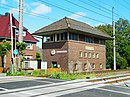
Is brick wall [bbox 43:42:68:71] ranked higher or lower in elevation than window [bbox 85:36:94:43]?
lower

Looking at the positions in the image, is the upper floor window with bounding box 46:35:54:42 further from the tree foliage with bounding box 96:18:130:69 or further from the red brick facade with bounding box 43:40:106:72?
the tree foliage with bounding box 96:18:130:69

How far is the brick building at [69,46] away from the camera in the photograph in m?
38.5

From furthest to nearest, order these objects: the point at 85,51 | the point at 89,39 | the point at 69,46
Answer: the point at 89,39 → the point at 85,51 → the point at 69,46

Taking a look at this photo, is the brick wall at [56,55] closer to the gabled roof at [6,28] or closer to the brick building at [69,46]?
the brick building at [69,46]

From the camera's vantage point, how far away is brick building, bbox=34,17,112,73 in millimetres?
38500

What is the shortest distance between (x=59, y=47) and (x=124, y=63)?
73.2 ft

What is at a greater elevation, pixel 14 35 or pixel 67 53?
pixel 14 35

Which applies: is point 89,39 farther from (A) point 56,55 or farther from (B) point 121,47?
(B) point 121,47

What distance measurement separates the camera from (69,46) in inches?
1512

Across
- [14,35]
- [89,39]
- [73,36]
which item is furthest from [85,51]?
[14,35]

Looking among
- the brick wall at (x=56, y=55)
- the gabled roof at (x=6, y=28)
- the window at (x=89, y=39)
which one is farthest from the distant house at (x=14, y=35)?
the window at (x=89, y=39)

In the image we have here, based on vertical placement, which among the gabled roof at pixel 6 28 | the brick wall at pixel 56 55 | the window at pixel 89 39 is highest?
the gabled roof at pixel 6 28

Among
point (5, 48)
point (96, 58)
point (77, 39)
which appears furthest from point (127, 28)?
point (5, 48)

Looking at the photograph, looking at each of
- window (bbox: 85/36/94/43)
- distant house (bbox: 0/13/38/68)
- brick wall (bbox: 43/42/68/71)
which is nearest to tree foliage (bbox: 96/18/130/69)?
window (bbox: 85/36/94/43)
